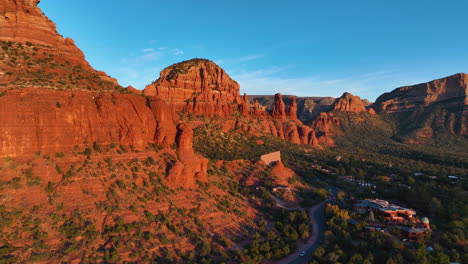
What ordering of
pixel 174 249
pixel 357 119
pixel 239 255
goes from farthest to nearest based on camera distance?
pixel 357 119, pixel 239 255, pixel 174 249

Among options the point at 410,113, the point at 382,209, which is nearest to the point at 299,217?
the point at 382,209

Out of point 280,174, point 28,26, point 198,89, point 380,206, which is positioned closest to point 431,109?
point 280,174

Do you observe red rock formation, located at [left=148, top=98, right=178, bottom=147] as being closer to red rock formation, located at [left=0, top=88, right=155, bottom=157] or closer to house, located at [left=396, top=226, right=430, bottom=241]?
red rock formation, located at [left=0, top=88, right=155, bottom=157]

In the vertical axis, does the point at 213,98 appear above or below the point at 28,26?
below

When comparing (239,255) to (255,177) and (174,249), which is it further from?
(255,177)

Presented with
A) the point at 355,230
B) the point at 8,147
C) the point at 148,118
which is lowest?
the point at 355,230

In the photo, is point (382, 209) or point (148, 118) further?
point (382, 209)

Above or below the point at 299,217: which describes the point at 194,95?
above

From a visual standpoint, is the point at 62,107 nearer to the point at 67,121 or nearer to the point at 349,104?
the point at 67,121
